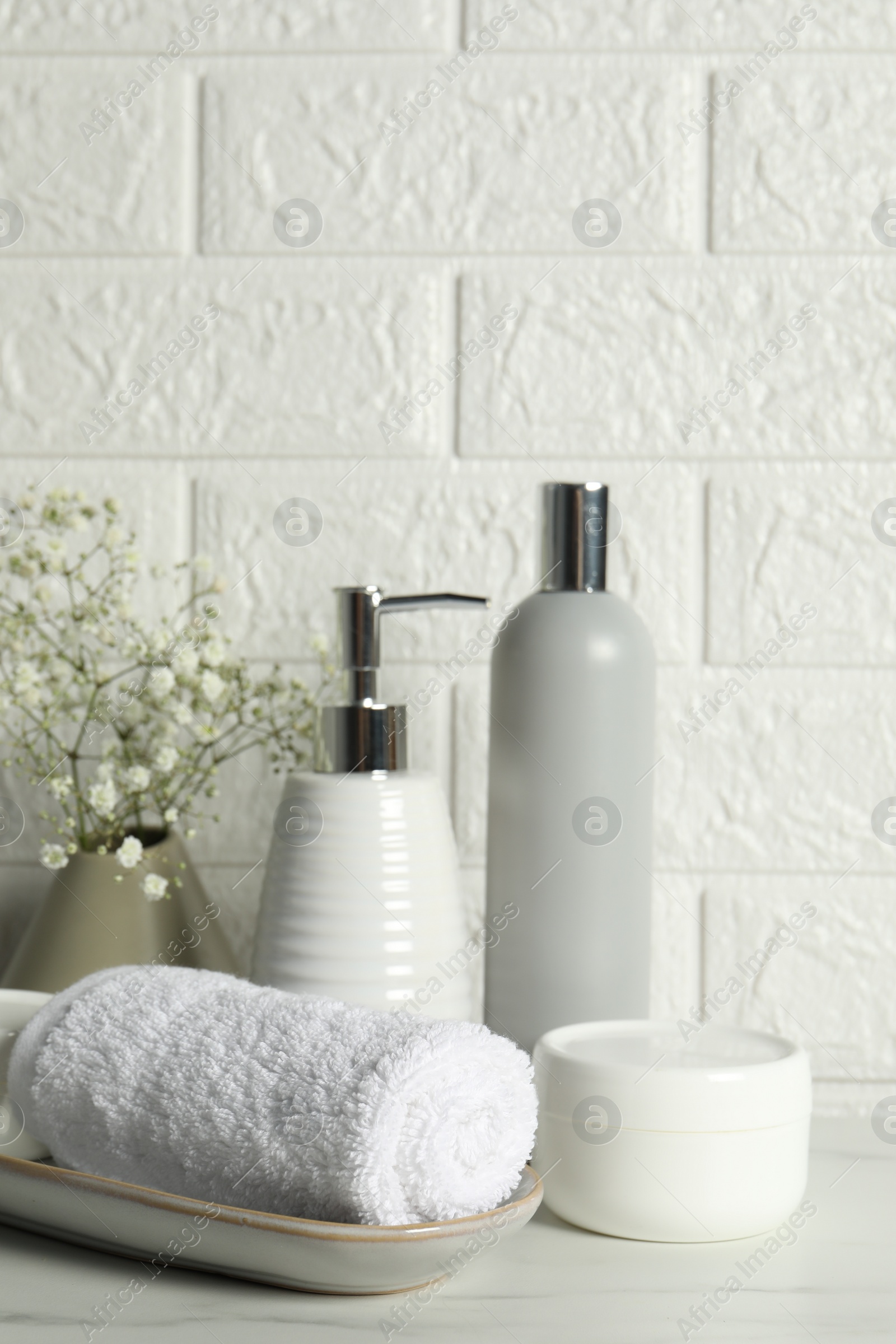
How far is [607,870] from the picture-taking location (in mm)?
551

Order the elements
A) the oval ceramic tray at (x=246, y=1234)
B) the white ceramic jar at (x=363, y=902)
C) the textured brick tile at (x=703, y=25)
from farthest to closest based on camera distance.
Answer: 1. the textured brick tile at (x=703, y=25)
2. the white ceramic jar at (x=363, y=902)
3. the oval ceramic tray at (x=246, y=1234)

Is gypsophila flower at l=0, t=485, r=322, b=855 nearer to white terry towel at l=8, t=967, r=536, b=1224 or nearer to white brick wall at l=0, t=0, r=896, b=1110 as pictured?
white brick wall at l=0, t=0, r=896, b=1110

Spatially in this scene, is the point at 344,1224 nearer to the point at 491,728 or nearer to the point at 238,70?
the point at 491,728

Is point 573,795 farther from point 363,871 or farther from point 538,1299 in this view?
point 538,1299

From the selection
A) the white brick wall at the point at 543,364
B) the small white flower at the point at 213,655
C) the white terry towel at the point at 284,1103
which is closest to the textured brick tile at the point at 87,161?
the white brick wall at the point at 543,364

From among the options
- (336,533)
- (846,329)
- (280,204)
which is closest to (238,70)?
(280,204)

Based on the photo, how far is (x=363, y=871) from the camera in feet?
1.78

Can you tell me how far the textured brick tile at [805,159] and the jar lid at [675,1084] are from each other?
1.52ft

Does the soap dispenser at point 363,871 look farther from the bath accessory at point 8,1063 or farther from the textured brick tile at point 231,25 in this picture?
the textured brick tile at point 231,25

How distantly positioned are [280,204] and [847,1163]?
61 centimetres

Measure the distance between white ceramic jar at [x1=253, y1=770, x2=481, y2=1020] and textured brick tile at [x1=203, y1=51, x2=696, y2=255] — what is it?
34 cm

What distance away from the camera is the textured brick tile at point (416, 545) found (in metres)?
0.69

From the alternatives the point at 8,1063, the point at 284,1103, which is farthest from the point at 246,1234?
the point at 8,1063

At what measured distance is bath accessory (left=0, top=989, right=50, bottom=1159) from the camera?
45cm
